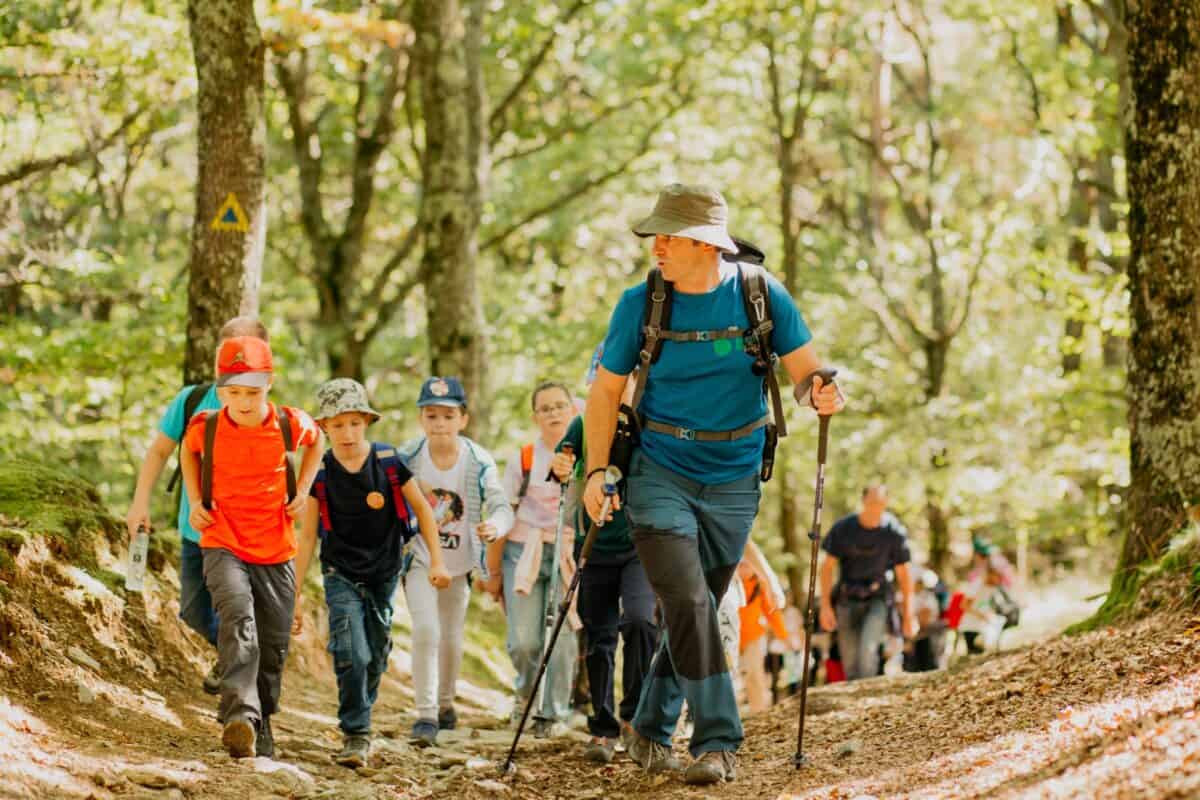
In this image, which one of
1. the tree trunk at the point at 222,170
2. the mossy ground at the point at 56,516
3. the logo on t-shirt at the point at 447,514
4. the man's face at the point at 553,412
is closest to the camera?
the mossy ground at the point at 56,516

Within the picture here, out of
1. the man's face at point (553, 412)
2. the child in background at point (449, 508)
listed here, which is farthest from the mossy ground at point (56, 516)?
the man's face at point (553, 412)

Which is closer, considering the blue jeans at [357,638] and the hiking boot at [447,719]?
the blue jeans at [357,638]

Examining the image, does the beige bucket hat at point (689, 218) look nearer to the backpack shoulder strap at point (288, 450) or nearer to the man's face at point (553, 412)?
the backpack shoulder strap at point (288, 450)

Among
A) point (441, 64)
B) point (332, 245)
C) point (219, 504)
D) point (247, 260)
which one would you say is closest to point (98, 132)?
point (332, 245)

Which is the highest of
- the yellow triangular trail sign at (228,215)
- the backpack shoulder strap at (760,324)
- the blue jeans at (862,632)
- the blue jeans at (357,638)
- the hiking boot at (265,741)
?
the yellow triangular trail sign at (228,215)

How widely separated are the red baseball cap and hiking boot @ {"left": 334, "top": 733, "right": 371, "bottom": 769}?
201 centimetres

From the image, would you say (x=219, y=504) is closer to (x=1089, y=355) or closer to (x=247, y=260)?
(x=247, y=260)

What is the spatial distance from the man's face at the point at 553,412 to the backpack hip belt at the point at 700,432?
9.91 feet

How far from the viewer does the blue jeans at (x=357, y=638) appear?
25.7 feet

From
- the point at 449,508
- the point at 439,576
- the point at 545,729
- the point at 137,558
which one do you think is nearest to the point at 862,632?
the point at 545,729

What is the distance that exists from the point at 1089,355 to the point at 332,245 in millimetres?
14614

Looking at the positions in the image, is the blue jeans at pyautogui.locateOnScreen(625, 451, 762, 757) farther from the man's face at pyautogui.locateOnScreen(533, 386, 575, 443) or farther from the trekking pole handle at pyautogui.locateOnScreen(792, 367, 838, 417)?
the man's face at pyautogui.locateOnScreen(533, 386, 575, 443)

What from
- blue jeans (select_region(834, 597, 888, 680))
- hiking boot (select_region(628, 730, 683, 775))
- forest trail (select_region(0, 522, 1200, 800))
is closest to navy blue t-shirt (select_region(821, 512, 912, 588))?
blue jeans (select_region(834, 597, 888, 680))

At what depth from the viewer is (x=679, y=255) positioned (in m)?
6.56
